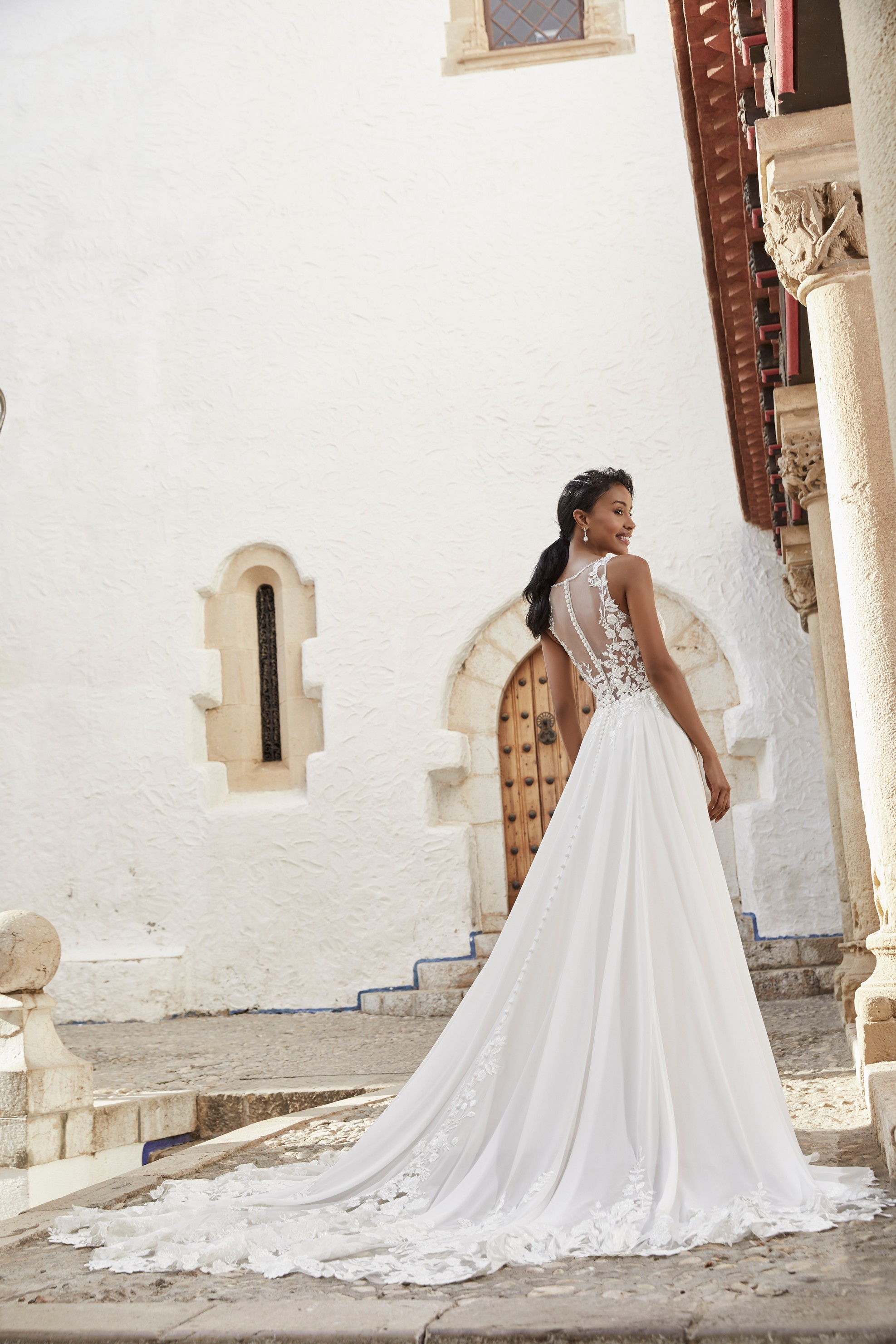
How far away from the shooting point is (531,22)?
991 cm

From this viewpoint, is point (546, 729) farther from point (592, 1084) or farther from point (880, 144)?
point (880, 144)

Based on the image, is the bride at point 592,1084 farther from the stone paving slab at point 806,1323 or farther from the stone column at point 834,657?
the stone column at point 834,657

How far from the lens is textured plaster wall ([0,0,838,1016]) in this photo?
8.79 m

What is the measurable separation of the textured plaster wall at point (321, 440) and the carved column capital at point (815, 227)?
5.08 meters

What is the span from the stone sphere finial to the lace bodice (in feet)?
9.28

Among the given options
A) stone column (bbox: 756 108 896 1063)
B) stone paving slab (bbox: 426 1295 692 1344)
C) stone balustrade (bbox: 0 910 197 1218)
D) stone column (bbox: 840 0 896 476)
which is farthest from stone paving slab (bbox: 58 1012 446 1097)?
stone column (bbox: 840 0 896 476)

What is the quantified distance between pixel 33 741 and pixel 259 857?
78.6 inches

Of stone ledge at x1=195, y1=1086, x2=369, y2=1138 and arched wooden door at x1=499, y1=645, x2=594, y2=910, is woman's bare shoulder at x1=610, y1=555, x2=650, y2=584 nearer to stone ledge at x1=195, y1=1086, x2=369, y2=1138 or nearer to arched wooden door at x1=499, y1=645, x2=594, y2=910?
stone ledge at x1=195, y1=1086, x2=369, y2=1138

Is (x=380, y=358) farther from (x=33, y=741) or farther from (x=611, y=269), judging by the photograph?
(x=33, y=741)

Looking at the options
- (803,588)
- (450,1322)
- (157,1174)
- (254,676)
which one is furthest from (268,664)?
(450,1322)

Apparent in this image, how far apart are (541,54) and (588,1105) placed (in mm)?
9147

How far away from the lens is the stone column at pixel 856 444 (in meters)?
3.49

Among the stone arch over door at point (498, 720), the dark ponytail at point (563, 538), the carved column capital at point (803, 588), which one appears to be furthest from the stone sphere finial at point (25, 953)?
the carved column capital at point (803, 588)

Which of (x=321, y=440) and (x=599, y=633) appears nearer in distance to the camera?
(x=599, y=633)
